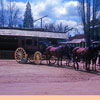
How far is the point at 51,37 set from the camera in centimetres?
3381

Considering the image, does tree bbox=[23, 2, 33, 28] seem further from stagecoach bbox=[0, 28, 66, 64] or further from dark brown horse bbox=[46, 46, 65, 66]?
dark brown horse bbox=[46, 46, 65, 66]

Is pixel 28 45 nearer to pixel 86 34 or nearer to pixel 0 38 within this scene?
pixel 0 38

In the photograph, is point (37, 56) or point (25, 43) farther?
point (25, 43)

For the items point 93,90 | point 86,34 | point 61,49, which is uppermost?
point 86,34

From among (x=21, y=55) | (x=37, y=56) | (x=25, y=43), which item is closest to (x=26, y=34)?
(x=25, y=43)

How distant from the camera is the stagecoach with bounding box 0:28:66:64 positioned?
2381 centimetres

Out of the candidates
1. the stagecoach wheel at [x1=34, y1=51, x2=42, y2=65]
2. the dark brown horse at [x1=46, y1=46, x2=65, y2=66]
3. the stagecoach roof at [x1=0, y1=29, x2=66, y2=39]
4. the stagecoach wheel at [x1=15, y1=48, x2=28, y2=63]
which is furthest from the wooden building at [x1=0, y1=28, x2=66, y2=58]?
the dark brown horse at [x1=46, y1=46, x2=65, y2=66]

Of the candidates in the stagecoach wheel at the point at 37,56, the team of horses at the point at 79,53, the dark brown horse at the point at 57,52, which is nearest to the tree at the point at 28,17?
the stagecoach wheel at the point at 37,56

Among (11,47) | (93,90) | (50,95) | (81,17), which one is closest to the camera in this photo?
(50,95)

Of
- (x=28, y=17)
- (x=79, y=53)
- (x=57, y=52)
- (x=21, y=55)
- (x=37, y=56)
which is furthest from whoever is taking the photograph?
(x=28, y=17)

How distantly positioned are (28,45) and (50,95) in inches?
701

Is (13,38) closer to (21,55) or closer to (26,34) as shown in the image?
(26,34)

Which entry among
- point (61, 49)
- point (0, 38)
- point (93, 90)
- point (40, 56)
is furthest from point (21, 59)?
point (93, 90)

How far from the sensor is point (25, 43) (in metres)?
26.5
